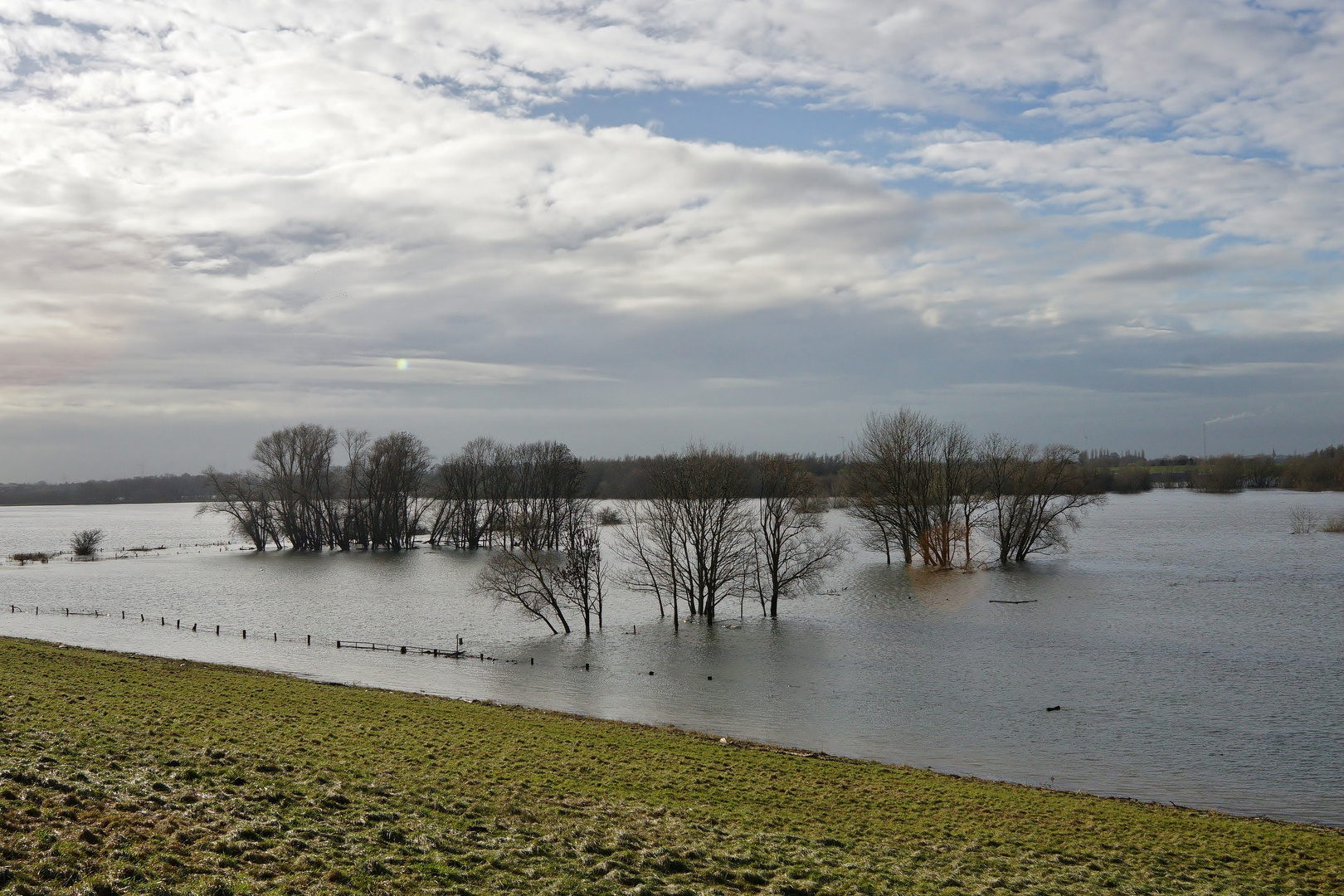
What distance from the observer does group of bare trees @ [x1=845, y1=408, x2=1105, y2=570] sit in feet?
228

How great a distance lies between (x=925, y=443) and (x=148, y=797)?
6729cm

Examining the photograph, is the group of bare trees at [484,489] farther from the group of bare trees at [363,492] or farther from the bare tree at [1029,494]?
the bare tree at [1029,494]

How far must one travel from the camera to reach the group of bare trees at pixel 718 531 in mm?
48625

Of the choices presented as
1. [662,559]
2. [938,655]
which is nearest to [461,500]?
[662,559]

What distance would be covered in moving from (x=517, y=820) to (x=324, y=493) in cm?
9921

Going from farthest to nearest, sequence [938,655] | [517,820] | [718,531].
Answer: [718,531] → [938,655] → [517,820]

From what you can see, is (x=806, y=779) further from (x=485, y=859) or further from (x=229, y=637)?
(x=229, y=637)

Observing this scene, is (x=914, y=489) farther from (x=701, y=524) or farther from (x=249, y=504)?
(x=249, y=504)

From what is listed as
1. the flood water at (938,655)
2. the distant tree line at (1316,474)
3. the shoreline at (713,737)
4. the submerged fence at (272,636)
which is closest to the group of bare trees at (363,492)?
the flood water at (938,655)

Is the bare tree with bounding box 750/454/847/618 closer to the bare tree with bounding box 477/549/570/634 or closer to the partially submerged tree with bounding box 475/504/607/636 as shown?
the partially submerged tree with bounding box 475/504/607/636

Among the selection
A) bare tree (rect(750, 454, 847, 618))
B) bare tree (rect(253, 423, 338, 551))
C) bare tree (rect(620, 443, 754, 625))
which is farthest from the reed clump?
bare tree (rect(253, 423, 338, 551))

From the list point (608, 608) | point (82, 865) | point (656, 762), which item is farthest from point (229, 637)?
point (82, 865)

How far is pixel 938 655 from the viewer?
1383 inches

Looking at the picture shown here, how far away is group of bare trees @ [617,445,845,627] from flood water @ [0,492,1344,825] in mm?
1915
